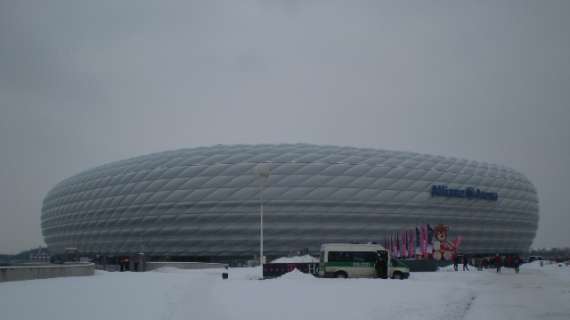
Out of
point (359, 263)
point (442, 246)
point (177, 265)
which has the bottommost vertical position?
point (177, 265)

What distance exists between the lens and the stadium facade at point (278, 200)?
75.7 m

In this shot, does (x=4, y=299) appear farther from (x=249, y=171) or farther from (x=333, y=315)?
(x=249, y=171)

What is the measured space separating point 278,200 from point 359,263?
39.8 m

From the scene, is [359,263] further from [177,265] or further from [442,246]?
[177,265]

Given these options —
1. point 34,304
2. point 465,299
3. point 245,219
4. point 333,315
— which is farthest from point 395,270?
point 245,219

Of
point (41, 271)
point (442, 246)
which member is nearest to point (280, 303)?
point (41, 271)

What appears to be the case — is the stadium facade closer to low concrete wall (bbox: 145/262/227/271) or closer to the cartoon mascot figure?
low concrete wall (bbox: 145/262/227/271)

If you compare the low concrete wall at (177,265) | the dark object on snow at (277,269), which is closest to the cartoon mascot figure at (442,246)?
the dark object on snow at (277,269)

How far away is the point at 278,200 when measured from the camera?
247 feet

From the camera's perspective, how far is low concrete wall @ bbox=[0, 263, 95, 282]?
24.1 metres

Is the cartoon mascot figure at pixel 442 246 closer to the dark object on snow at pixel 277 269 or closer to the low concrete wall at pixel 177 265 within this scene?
the dark object on snow at pixel 277 269

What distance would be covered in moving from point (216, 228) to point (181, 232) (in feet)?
16.2

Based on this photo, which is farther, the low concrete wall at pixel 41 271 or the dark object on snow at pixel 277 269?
the dark object on snow at pixel 277 269

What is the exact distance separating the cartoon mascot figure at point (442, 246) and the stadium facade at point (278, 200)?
1745 centimetres
